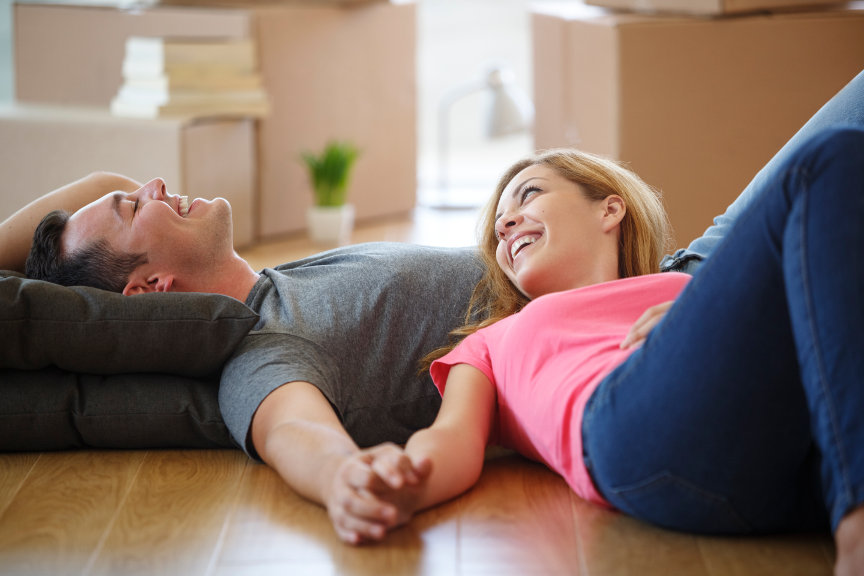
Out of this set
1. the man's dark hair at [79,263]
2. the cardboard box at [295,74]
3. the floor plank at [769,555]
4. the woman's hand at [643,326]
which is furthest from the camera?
the cardboard box at [295,74]

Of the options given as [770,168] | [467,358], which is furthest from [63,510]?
[770,168]

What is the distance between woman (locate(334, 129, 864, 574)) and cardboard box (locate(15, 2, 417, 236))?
229 centimetres

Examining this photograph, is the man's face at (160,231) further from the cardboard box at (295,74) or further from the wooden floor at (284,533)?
the cardboard box at (295,74)

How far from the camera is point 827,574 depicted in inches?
50.6

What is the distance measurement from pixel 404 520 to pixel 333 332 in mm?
432

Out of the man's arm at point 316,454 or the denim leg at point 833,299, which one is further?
the man's arm at point 316,454

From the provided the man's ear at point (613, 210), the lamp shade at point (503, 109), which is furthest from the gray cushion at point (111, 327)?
the lamp shade at point (503, 109)

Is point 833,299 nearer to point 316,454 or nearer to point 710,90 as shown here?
point 316,454

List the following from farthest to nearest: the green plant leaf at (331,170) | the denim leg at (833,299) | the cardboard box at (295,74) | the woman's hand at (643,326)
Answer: the green plant leaf at (331,170), the cardboard box at (295,74), the woman's hand at (643,326), the denim leg at (833,299)

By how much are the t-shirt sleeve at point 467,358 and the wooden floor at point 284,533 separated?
0.17m

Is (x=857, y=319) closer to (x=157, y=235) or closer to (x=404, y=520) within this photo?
(x=404, y=520)

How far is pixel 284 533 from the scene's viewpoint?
1.44 m

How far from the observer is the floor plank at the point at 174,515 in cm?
137

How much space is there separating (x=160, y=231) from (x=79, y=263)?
16 cm
